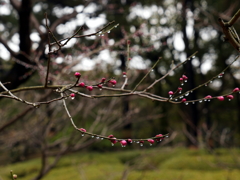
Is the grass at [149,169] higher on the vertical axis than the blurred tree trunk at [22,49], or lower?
lower

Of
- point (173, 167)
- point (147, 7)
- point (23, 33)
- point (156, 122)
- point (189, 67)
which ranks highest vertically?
point (147, 7)

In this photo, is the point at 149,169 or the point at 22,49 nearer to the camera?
the point at 22,49

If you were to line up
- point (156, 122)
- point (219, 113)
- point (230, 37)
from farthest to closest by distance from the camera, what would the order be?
1. point (219, 113)
2. point (156, 122)
3. point (230, 37)

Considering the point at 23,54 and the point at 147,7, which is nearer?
the point at 23,54

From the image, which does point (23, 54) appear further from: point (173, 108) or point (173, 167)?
point (173, 108)

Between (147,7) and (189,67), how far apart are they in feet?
11.0

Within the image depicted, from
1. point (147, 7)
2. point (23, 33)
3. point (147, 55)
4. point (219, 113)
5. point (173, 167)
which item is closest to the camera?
point (23, 33)

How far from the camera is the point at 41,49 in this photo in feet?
8.45

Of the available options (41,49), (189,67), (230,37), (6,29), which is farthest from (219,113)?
(230,37)

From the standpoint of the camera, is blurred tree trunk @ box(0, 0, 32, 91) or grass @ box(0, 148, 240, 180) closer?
blurred tree trunk @ box(0, 0, 32, 91)

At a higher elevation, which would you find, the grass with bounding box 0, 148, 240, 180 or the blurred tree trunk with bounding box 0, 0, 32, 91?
the blurred tree trunk with bounding box 0, 0, 32, 91

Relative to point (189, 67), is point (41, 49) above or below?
below

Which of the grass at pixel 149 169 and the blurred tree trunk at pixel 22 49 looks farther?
the grass at pixel 149 169

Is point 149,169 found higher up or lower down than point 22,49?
lower down
